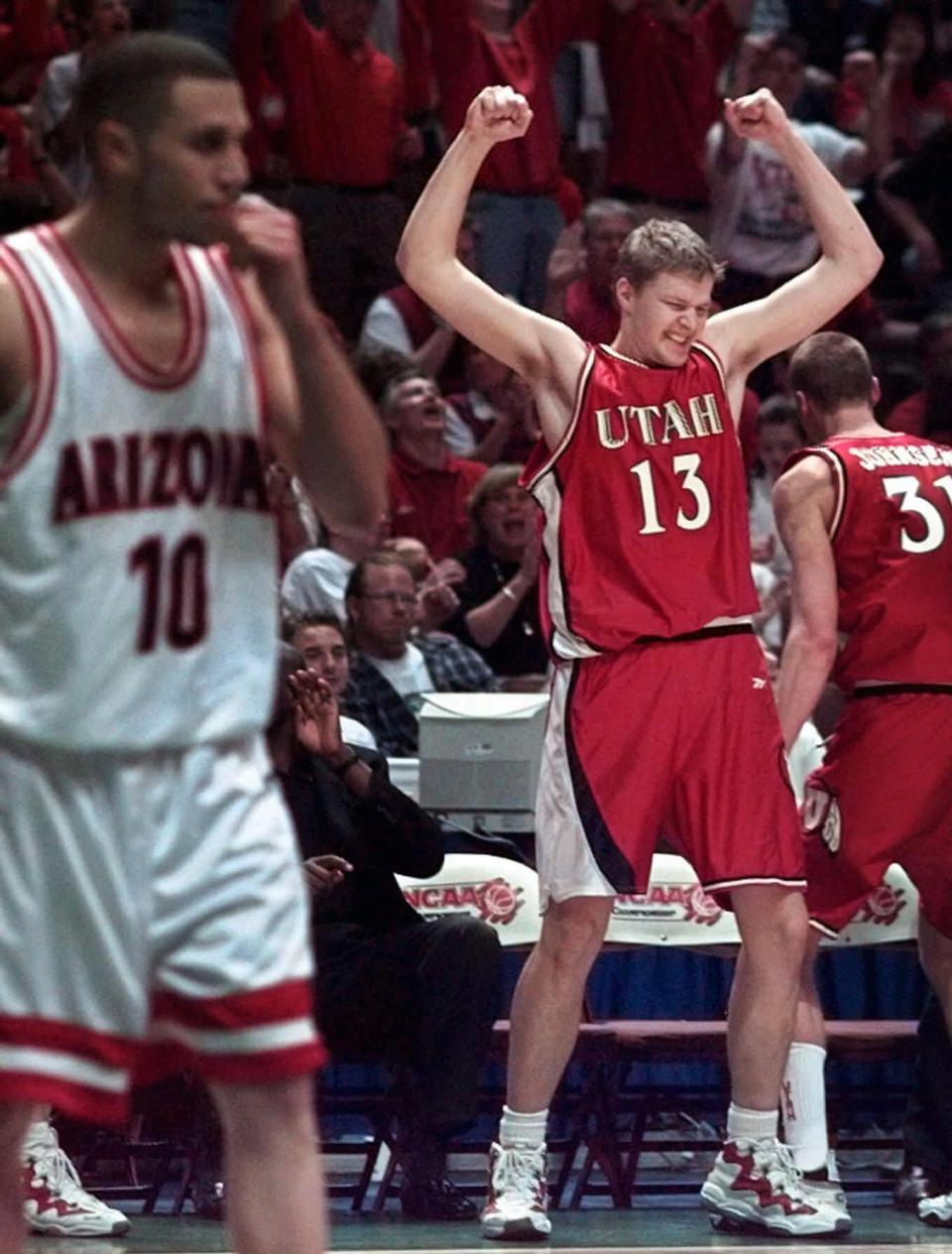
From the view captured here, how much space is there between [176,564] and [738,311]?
3.33m

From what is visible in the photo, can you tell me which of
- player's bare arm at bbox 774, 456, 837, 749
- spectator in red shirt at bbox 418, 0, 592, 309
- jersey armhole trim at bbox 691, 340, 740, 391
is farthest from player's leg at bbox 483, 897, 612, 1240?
spectator in red shirt at bbox 418, 0, 592, 309

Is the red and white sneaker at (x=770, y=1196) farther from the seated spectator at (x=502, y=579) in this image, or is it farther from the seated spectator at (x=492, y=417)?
the seated spectator at (x=492, y=417)

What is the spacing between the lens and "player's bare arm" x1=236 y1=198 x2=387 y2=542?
3.43 meters

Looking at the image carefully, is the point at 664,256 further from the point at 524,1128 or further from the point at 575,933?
the point at 524,1128

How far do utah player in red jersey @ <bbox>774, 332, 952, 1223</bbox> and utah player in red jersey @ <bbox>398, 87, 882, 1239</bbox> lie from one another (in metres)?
0.31

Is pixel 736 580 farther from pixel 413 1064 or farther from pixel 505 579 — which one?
pixel 505 579

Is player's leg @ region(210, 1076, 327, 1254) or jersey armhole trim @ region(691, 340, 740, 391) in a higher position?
jersey armhole trim @ region(691, 340, 740, 391)

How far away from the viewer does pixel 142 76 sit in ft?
11.2

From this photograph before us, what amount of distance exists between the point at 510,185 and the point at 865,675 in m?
5.66

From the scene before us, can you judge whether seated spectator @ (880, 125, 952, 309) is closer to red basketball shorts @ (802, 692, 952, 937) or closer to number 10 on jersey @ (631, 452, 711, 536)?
red basketball shorts @ (802, 692, 952, 937)

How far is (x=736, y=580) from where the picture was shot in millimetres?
6281

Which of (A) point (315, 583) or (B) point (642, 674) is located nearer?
(B) point (642, 674)

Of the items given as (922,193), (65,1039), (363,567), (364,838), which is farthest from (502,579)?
(65,1039)

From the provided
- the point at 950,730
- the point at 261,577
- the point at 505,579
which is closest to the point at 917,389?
the point at 505,579
